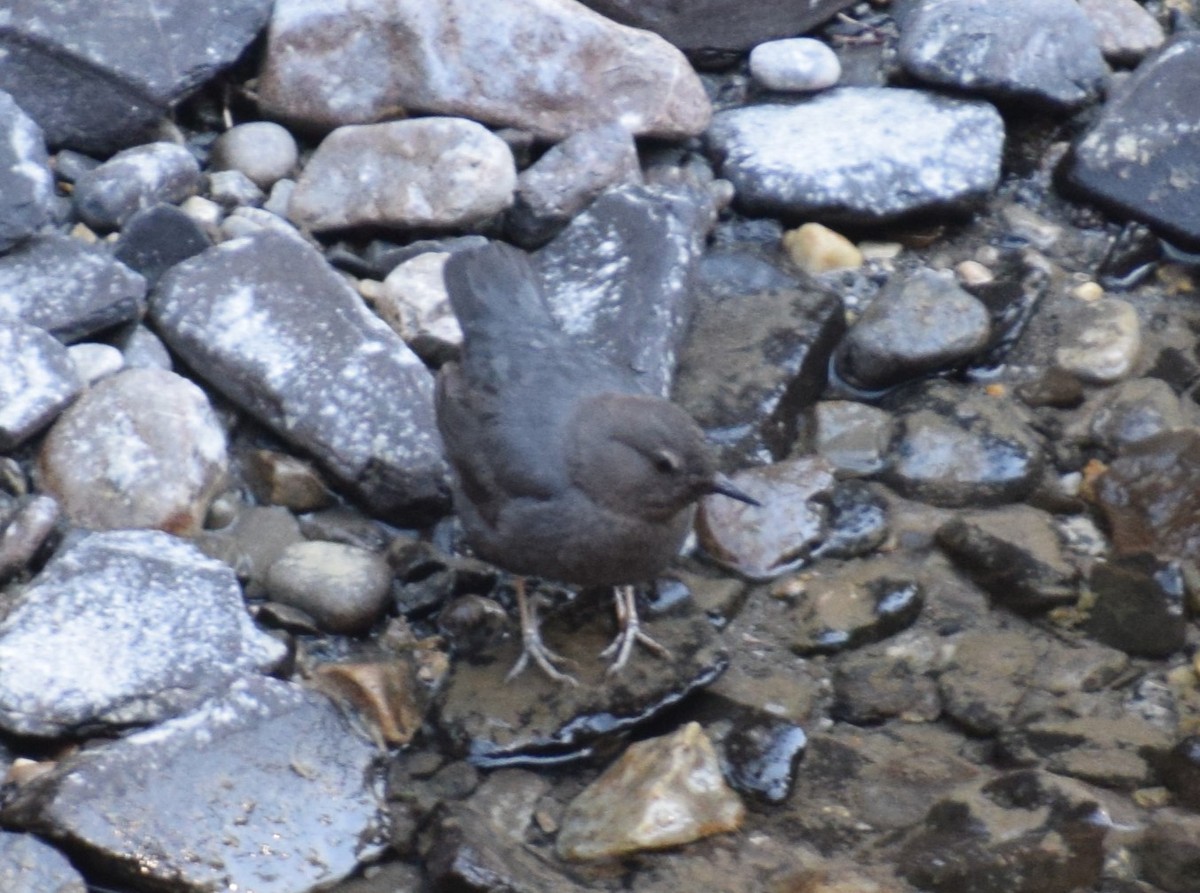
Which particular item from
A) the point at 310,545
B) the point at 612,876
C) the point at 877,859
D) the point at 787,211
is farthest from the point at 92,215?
the point at 877,859

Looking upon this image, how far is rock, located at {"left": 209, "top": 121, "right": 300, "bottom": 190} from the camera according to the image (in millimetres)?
6277

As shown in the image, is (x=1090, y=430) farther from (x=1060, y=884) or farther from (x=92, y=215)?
(x=92, y=215)

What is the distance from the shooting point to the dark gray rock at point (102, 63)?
5.96 meters

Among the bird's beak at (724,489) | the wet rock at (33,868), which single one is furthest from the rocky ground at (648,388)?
the bird's beak at (724,489)

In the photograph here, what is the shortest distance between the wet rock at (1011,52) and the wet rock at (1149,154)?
0.20 meters

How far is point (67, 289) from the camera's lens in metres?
5.40

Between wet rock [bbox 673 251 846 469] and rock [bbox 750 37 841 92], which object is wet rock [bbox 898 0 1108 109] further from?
wet rock [bbox 673 251 846 469]

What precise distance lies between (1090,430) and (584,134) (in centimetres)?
214

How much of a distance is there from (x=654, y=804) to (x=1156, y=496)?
6.96 feet

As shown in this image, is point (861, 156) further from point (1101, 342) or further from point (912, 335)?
point (1101, 342)

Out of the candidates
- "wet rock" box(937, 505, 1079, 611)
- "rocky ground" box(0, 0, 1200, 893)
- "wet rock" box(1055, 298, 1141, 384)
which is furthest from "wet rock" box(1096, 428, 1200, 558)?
"wet rock" box(1055, 298, 1141, 384)

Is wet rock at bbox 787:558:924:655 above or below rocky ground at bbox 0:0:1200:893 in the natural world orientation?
below

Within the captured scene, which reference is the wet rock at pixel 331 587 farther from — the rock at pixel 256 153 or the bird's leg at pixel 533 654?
the rock at pixel 256 153

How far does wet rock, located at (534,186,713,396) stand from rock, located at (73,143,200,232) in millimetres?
1283
